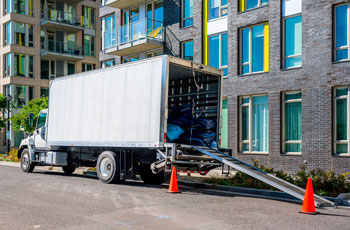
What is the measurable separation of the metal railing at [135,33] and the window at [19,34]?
17519 millimetres

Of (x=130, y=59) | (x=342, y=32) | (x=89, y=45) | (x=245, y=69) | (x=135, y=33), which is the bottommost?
(x=245, y=69)

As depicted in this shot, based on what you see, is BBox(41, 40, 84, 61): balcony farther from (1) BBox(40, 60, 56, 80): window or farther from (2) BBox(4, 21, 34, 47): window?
(2) BBox(4, 21, 34, 47): window

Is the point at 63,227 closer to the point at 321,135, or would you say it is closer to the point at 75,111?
the point at 75,111

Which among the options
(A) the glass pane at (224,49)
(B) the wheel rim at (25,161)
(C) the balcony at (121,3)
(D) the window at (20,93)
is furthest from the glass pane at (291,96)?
(D) the window at (20,93)

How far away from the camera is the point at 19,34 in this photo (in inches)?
1647

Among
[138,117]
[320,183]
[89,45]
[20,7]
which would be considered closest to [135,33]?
[138,117]

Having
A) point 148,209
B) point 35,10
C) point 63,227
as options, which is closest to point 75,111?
point 148,209

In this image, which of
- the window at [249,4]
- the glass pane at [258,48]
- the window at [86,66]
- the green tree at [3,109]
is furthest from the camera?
the window at [86,66]

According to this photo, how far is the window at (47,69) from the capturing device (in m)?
43.6

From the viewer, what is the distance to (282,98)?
18703 millimetres

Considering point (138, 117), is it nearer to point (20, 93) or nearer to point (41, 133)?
point (41, 133)

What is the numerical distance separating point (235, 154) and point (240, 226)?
42.3 feet

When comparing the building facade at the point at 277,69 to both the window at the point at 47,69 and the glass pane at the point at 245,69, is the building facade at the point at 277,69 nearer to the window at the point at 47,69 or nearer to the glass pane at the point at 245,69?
the glass pane at the point at 245,69

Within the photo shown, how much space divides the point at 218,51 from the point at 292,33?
14.2ft
